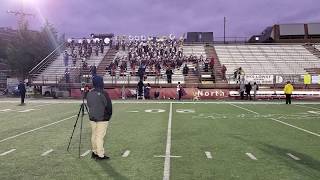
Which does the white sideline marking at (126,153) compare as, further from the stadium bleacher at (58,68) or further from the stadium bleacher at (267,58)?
the stadium bleacher at (267,58)

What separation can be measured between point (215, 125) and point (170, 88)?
95.2 feet

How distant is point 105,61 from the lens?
60.1 metres

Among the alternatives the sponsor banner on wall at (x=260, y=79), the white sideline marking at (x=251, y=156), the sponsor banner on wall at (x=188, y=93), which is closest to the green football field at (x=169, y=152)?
the white sideline marking at (x=251, y=156)

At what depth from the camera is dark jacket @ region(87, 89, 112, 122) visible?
10.8m

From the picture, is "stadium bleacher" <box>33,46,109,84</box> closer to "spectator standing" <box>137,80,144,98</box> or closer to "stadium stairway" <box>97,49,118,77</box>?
"stadium stairway" <box>97,49,118,77</box>

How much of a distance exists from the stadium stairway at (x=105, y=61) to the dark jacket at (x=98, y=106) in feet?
145

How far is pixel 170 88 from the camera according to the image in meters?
48.0

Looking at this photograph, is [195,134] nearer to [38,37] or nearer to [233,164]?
[233,164]

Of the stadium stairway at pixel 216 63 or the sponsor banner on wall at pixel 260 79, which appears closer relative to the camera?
the sponsor banner on wall at pixel 260 79

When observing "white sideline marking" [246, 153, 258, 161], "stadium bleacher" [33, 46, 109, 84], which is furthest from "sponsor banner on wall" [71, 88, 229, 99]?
"white sideline marking" [246, 153, 258, 161]

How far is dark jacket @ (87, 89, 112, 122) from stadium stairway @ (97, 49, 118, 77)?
44103mm

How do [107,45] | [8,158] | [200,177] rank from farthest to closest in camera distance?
[107,45] < [8,158] < [200,177]

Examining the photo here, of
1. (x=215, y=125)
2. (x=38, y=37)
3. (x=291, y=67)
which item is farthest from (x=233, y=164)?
(x=38, y=37)

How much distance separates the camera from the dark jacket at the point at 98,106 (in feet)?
35.3
